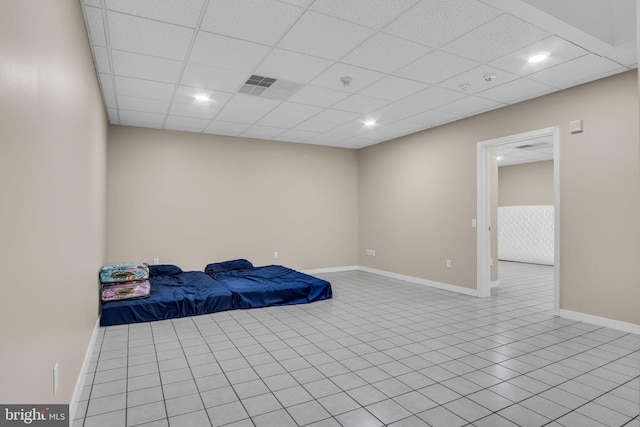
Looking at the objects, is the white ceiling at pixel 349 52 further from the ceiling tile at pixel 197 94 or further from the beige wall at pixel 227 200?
the beige wall at pixel 227 200

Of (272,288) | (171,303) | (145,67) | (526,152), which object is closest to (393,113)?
(272,288)

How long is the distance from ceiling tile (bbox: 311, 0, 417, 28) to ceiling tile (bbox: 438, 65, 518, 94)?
1447mm

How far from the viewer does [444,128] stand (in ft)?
19.3

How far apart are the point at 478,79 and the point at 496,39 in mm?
919

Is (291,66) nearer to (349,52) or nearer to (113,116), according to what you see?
(349,52)

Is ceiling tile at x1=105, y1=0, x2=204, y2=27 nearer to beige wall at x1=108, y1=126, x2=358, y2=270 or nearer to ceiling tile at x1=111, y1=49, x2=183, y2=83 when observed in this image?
ceiling tile at x1=111, y1=49, x2=183, y2=83

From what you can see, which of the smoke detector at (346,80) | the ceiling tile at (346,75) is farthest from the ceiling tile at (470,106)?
the smoke detector at (346,80)

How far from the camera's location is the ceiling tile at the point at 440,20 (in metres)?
2.56

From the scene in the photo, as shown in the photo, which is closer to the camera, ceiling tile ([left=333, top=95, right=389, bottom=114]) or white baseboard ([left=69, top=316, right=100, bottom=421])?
white baseboard ([left=69, top=316, right=100, bottom=421])

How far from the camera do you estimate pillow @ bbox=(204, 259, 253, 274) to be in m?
6.06

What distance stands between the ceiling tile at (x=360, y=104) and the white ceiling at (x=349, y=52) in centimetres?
1

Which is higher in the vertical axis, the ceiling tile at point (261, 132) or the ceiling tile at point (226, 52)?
the ceiling tile at point (226, 52)

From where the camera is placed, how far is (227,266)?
618 cm

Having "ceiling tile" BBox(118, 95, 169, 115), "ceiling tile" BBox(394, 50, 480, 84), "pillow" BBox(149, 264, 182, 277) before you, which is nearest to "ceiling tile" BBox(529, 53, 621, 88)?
"ceiling tile" BBox(394, 50, 480, 84)
